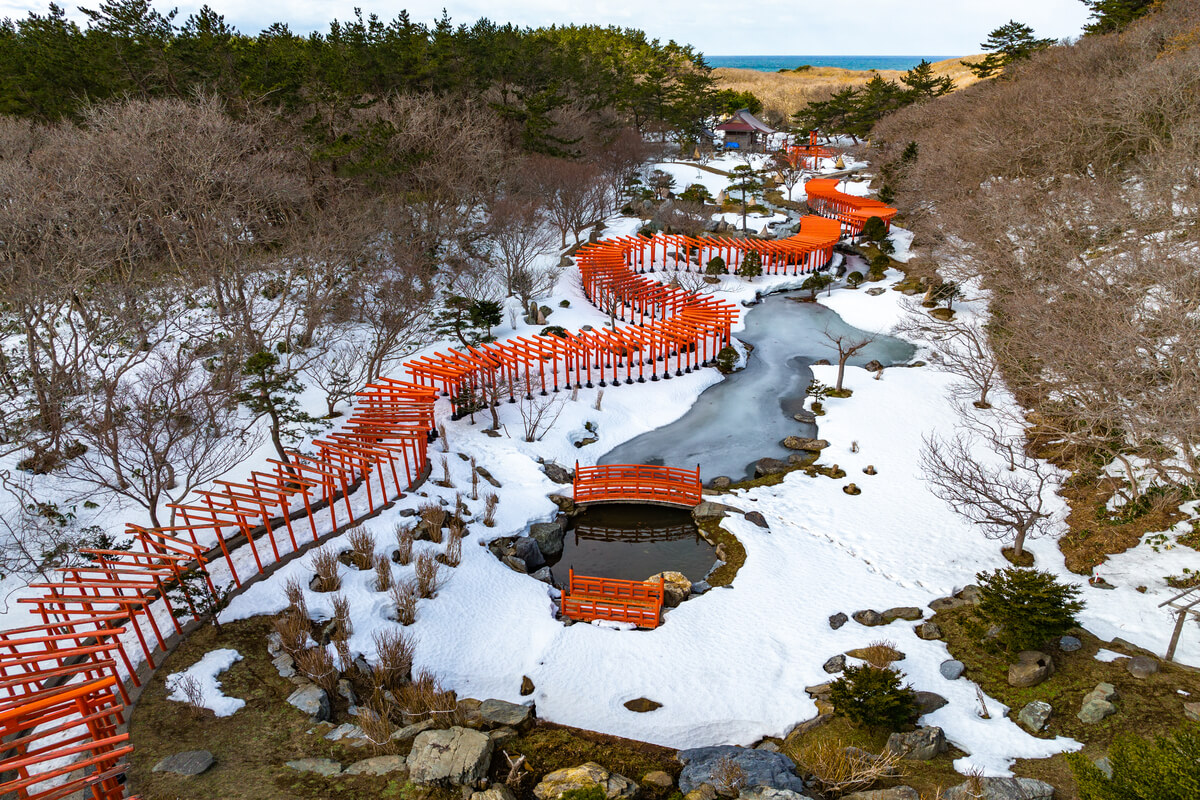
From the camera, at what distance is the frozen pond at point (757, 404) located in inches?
977

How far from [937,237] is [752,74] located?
86.2m

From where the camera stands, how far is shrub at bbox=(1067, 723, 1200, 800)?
738 cm

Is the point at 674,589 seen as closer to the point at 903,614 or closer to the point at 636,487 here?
the point at 636,487

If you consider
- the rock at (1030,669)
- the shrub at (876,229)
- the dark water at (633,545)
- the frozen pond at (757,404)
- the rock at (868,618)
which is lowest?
the dark water at (633,545)

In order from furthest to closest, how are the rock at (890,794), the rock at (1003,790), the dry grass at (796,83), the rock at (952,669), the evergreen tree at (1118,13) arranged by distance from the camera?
the dry grass at (796,83) → the evergreen tree at (1118,13) → the rock at (952,669) → the rock at (890,794) → the rock at (1003,790)

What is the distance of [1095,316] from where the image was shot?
57.4 feet

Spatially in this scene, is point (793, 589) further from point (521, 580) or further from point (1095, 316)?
point (1095, 316)

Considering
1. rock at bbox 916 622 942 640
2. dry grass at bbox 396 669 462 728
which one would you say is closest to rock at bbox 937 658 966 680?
rock at bbox 916 622 942 640

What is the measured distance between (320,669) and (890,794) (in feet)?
34.1

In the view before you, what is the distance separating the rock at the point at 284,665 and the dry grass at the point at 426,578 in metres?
3.32

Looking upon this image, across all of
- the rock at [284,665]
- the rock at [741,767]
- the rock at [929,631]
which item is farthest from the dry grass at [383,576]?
the rock at [929,631]

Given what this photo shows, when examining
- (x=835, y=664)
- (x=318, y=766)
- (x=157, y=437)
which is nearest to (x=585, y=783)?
(x=318, y=766)

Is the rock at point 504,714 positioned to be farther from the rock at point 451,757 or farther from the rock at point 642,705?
the rock at point 642,705

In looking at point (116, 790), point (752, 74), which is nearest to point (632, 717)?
point (116, 790)
